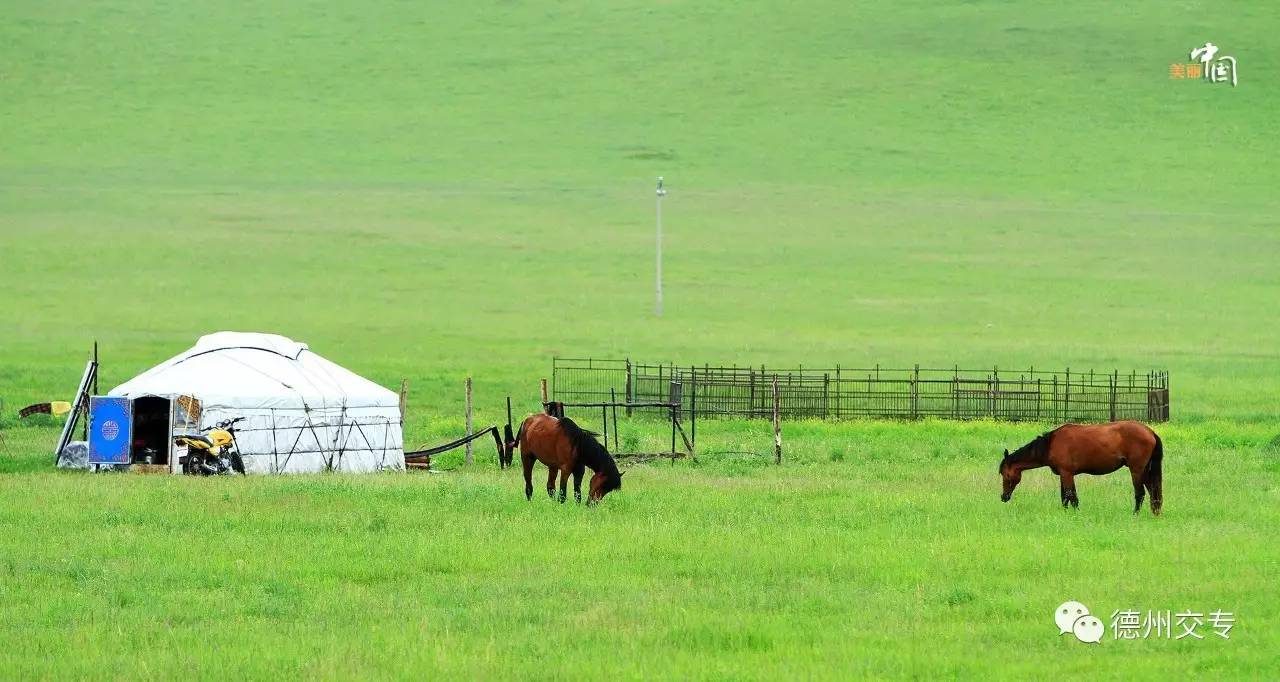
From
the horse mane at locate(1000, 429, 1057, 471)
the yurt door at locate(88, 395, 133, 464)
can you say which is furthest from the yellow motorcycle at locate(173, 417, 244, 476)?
the horse mane at locate(1000, 429, 1057, 471)

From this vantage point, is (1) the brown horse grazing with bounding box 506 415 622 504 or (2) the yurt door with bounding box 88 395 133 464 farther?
(2) the yurt door with bounding box 88 395 133 464

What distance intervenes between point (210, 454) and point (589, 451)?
794 centimetres

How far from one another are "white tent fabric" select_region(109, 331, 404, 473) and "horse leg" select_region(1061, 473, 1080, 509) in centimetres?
1243

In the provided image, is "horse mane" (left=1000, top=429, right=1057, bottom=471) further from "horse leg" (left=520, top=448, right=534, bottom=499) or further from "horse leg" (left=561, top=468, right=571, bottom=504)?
"horse leg" (left=520, top=448, right=534, bottom=499)

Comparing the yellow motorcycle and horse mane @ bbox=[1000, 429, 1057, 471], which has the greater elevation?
horse mane @ bbox=[1000, 429, 1057, 471]

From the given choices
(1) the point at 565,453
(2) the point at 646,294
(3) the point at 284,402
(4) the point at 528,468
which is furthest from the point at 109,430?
(2) the point at 646,294

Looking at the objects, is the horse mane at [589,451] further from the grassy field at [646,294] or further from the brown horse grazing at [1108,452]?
the brown horse grazing at [1108,452]

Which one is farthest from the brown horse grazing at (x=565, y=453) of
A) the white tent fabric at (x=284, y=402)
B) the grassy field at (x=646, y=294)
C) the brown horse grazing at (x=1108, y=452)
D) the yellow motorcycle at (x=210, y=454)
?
the white tent fabric at (x=284, y=402)

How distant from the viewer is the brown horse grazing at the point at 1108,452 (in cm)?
1938

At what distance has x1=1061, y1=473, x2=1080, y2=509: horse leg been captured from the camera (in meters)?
19.9

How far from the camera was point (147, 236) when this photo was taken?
3118 inches

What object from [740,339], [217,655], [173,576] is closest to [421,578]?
[173,576]

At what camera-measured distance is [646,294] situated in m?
69.9

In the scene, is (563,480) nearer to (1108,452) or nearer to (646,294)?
(1108,452)
